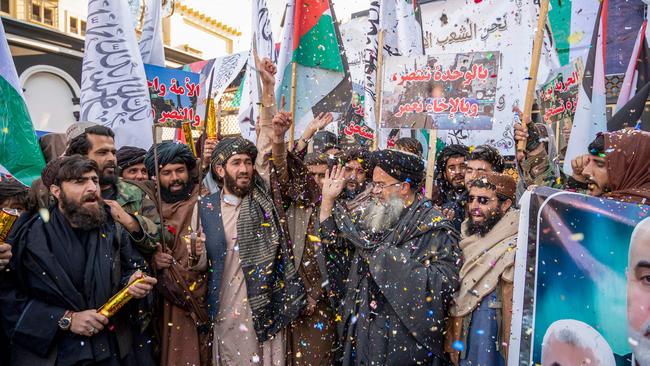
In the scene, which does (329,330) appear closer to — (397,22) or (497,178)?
(497,178)

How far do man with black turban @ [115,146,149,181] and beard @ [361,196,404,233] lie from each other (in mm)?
1903

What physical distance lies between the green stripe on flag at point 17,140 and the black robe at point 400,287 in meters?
2.50

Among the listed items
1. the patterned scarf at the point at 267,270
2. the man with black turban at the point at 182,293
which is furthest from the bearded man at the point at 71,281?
the patterned scarf at the point at 267,270

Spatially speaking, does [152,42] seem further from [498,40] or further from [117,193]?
[498,40]

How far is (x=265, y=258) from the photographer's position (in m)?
2.97

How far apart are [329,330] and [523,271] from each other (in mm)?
1348

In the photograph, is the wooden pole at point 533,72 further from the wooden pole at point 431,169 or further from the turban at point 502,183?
the wooden pole at point 431,169

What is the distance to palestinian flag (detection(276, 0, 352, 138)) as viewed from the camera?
4688mm

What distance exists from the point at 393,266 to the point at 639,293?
112cm

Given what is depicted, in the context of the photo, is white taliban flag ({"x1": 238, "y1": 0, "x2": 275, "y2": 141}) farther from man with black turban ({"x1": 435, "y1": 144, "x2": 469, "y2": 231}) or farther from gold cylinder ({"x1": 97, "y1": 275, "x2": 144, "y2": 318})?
gold cylinder ({"x1": 97, "y1": 275, "x2": 144, "y2": 318})

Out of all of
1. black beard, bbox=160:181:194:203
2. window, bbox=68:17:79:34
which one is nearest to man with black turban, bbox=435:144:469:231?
black beard, bbox=160:181:194:203

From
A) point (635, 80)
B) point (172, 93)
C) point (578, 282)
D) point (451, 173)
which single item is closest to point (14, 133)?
point (172, 93)

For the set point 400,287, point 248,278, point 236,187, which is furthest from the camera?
point 236,187

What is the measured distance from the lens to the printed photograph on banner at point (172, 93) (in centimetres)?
595
